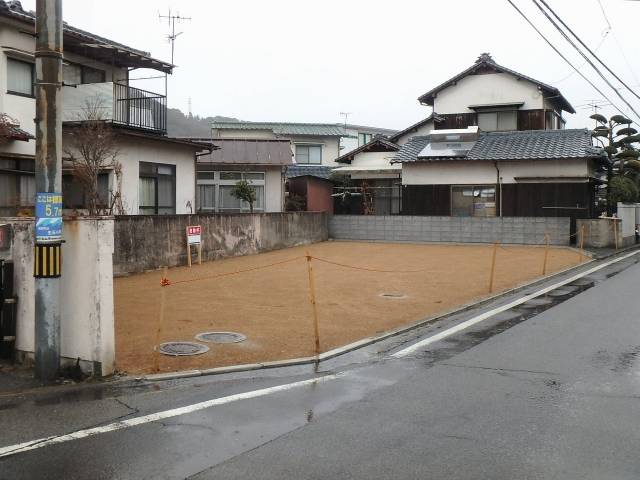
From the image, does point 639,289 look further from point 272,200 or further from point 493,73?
point 493,73

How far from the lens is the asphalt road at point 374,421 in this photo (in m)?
4.28

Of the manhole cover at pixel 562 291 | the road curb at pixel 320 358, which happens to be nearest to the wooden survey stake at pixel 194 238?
the road curb at pixel 320 358

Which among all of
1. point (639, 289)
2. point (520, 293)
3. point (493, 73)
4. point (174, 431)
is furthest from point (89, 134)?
point (493, 73)

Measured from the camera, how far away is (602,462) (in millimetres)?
4305

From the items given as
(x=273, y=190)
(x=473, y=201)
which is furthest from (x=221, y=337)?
(x=473, y=201)

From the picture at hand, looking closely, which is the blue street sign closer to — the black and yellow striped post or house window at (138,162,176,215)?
the black and yellow striped post

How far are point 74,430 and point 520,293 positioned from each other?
35.1 ft

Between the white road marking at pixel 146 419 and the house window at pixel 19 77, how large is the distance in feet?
47.1

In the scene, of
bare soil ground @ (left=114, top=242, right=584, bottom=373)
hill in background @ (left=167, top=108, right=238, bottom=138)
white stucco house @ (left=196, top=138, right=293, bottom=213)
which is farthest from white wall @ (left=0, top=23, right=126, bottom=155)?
hill in background @ (left=167, top=108, right=238, bottom=138)

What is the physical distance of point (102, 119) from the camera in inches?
727

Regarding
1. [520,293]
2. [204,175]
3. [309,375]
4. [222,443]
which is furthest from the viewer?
[204,175]

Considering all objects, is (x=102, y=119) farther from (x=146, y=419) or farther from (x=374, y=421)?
(x=374, y=421)

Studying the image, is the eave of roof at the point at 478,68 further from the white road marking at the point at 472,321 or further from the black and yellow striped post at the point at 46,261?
the black and yellow striped post at the point at 46,261

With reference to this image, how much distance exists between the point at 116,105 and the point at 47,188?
47.7ft
